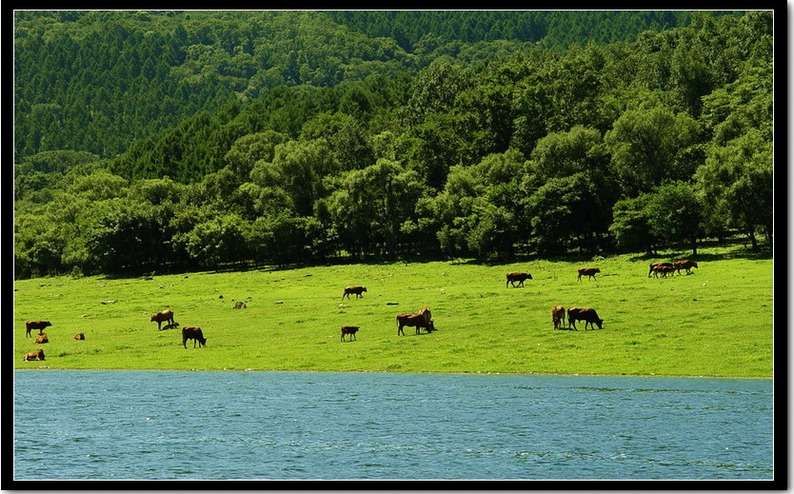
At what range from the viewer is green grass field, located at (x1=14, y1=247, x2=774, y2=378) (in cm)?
4228

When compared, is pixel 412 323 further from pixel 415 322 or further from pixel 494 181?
pixel 494 181

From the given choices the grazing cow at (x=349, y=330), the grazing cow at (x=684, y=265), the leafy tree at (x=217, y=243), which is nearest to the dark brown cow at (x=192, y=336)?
the grazing cow at (x=349, y=330)

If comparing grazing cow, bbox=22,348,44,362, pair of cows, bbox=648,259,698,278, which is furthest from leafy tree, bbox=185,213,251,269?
grazing cow, bbox=22,348,44,362

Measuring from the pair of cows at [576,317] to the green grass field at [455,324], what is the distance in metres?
0.46

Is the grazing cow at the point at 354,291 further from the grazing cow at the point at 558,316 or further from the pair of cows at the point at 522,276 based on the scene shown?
the grazing cow at the point at 558,316

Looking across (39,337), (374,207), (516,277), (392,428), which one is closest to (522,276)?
(516,277)

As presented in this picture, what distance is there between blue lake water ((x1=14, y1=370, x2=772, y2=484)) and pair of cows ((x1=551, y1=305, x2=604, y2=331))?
9.07 m

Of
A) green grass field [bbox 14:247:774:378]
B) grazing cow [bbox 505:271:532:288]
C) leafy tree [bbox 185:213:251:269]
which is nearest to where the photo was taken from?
green grass field [bbox 14:247:774:378]

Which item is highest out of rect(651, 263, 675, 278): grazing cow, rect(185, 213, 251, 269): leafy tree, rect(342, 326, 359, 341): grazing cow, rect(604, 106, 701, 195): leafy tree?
rect(604, 106, 701, 195): leafy tree

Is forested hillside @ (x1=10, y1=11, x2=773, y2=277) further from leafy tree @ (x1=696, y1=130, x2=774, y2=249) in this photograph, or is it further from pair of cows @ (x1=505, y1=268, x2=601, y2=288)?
pair of cows @ (x1=505, y1=268, x2=601, y2=288)

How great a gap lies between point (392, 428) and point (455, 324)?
70.2 feet

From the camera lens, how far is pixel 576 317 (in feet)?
157

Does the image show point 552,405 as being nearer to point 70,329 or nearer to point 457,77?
point 70,329

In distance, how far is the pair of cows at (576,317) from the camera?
47.8 m
